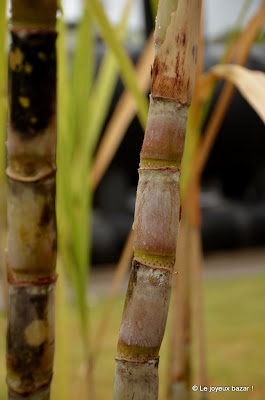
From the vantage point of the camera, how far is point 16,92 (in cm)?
25

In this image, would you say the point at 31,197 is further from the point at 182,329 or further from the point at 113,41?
the point at 182,329

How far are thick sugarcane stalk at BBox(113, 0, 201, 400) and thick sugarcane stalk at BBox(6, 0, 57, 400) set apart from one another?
78 millimetres

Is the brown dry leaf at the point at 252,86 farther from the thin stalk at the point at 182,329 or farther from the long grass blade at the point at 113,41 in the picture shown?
the thin stalk at the point at 182,329

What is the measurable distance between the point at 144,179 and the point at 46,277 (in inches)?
4.1

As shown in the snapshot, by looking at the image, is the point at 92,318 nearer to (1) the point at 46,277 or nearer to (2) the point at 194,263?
(2) the point at 194,263

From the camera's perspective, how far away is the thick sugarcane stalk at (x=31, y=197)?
25 centimetres

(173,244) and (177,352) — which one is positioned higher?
(173,244)

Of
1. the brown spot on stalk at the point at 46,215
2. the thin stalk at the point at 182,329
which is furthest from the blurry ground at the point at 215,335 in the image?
the brown spot on stalk at the point at 46,215

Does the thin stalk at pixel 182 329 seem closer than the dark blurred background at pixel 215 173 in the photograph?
Yes

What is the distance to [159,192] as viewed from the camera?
0.20 m

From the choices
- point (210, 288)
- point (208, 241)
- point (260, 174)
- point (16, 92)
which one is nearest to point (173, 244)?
point (16, 92)

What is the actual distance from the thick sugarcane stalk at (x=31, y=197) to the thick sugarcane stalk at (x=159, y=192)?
78mm

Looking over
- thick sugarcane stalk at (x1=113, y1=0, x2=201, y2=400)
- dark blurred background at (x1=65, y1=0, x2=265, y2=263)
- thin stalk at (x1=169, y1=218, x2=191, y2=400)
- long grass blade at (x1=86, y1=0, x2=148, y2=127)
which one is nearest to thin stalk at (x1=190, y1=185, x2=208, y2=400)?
thin stalk at (x1=169, y1=218, x2=191, y2=400)

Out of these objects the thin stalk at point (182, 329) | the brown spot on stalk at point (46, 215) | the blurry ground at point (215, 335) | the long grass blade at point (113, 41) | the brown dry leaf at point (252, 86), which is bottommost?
the blurry ground at point (215, 335)
